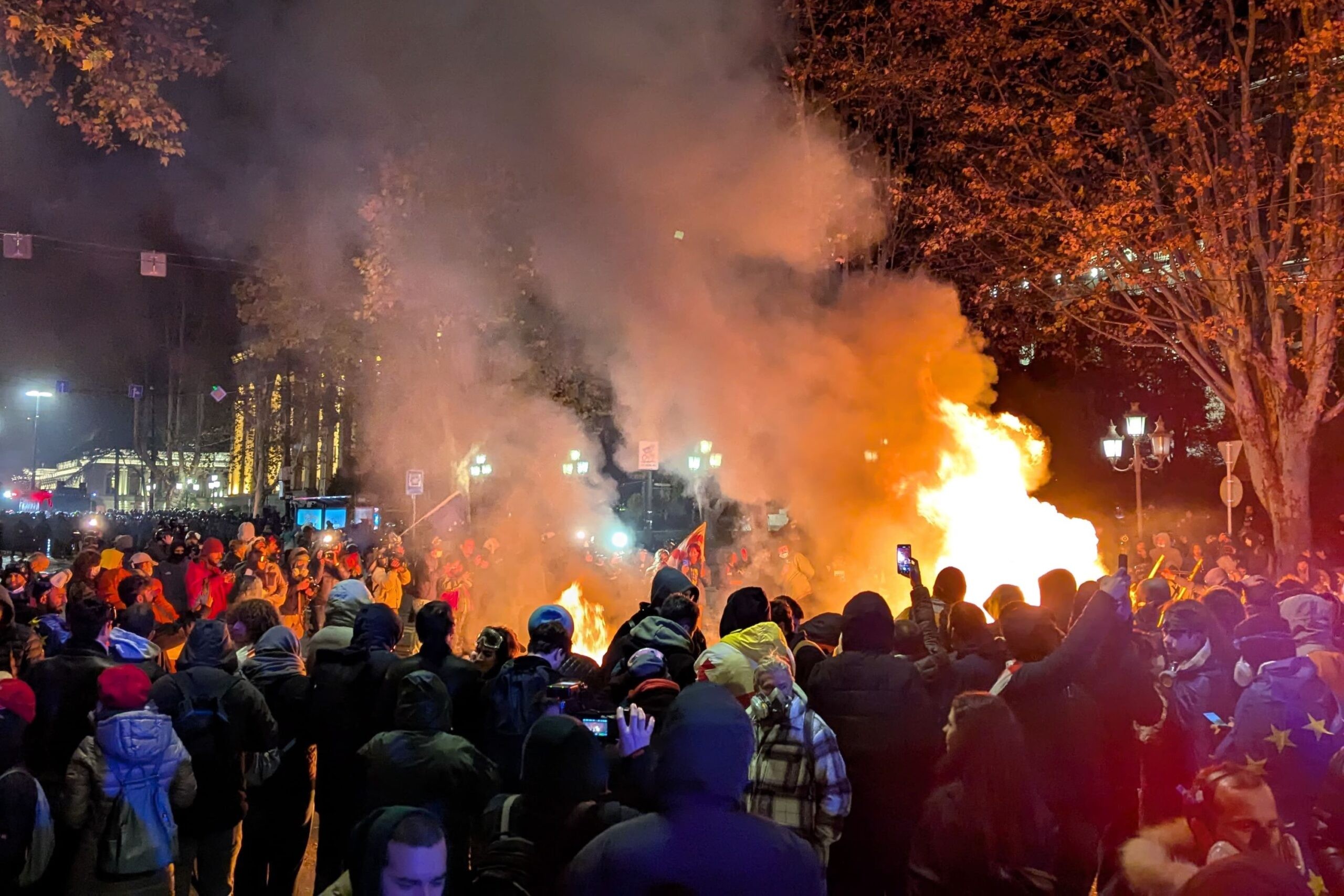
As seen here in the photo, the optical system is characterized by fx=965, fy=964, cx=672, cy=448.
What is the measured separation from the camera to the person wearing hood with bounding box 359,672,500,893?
345 centimetres

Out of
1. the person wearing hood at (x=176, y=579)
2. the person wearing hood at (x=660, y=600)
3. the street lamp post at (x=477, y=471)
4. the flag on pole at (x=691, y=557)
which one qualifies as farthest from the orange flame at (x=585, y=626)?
the street lamp post at (x=477, y=471)

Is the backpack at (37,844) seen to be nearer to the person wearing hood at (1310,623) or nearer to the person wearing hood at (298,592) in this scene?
the person wearing hood at (1310,623)

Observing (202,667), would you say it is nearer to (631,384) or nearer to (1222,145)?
(631,384)

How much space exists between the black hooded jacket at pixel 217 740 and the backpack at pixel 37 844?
25.5 inches

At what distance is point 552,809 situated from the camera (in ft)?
8.95

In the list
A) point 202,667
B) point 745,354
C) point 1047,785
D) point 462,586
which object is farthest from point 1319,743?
point 745,354

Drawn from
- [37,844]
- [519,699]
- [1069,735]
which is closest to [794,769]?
[1069,735]

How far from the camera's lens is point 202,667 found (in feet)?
14.2

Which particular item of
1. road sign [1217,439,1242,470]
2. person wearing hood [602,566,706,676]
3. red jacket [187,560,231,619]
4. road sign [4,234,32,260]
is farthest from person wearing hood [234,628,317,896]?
road sign [1217,439,1242,470]

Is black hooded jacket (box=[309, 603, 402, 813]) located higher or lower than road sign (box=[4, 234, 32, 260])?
lower

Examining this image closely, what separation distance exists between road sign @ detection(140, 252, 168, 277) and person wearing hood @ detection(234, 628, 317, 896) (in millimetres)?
12639

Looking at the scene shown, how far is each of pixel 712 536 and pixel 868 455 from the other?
6950 millimetres

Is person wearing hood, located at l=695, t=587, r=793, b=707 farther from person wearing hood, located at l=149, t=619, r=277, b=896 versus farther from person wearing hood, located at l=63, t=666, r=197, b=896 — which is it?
person wearing hood, located at l=63, t=666, r=197, b=896

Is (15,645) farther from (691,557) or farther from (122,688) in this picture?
(691,557)
